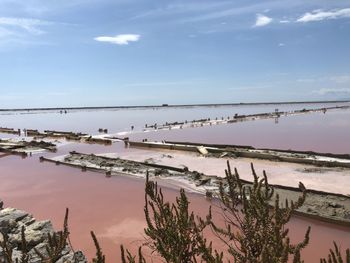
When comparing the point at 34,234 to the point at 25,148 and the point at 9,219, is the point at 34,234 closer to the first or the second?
the point at 9,219

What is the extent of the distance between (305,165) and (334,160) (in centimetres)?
126

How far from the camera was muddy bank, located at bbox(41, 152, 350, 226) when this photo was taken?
10078mm

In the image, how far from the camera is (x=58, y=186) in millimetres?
14930

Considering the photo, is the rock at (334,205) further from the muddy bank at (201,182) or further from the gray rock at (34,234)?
the gray rock at (34,234)

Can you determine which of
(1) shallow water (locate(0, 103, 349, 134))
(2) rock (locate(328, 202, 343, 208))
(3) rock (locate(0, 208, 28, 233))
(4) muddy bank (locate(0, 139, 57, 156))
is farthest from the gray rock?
(1) shallow water (locate(0, 103, 349, 134))

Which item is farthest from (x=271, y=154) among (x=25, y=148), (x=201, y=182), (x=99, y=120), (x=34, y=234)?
(x=99, y=120)

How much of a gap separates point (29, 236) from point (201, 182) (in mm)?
7652

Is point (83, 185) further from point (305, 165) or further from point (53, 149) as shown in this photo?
point (53, 149)

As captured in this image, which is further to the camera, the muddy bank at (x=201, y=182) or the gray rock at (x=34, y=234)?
the muddy bank at (x=201, y=182)

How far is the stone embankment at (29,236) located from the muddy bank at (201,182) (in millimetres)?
3133

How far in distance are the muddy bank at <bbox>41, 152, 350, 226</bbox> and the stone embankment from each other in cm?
313

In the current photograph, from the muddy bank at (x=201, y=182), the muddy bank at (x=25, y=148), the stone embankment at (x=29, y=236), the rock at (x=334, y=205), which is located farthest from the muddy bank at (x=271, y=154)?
the stone embankment at (x=29, y=236)

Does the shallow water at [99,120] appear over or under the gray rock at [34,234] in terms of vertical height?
over

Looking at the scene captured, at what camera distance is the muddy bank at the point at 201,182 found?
1008 centimetres
